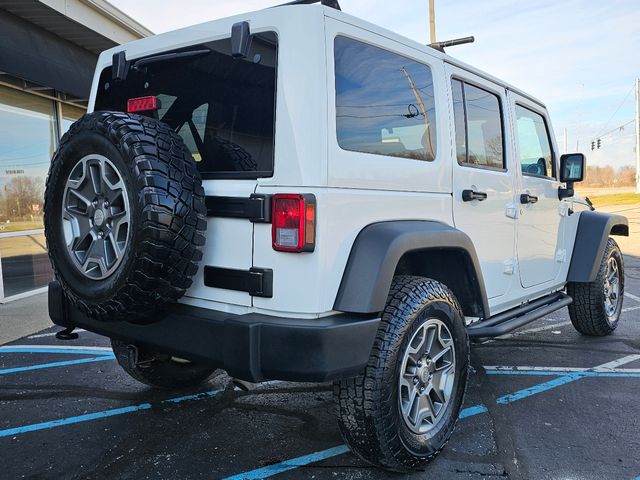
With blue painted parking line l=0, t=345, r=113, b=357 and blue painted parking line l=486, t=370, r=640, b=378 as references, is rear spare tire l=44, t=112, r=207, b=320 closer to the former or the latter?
blue painted parking line l=0, t=345, r=113, b=357

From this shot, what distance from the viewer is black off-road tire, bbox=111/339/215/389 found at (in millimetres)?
3428

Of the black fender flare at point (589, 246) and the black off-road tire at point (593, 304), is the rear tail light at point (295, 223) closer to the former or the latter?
the black fender flare at point (589, 246)

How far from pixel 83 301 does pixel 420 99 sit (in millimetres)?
2000

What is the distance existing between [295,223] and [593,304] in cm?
380

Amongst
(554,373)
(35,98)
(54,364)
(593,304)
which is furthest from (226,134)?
(35,98)

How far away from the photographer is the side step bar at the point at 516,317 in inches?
128

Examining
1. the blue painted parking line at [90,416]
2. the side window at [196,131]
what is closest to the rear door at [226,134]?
the side window at [196,131]

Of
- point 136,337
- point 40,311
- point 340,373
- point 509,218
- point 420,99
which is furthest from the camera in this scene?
point 40,311

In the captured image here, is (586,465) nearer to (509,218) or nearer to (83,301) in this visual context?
(509,218)

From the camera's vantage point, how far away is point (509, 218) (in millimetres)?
3668

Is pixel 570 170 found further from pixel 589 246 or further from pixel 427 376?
pixel 427 376

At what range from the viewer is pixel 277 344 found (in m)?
2.16

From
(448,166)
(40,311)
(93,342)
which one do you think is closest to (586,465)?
(448,166)

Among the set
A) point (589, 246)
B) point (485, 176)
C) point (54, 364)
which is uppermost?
point (485, 176)
